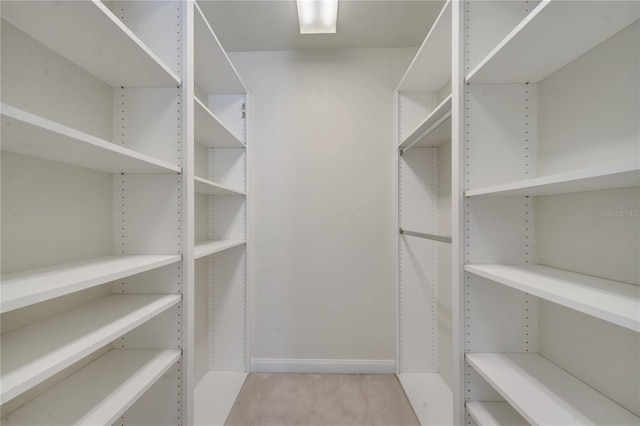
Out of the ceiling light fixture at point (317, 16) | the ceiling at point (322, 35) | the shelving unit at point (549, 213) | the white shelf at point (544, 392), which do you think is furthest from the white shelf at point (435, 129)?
the white shelf at point (544, 392)

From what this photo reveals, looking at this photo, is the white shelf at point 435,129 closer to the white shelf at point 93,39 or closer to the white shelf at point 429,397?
the white shelf at point 93,39

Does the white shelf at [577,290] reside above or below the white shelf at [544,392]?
above

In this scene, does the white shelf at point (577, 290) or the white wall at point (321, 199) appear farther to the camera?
the white wall at point (321, 199)

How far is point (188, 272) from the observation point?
106cm

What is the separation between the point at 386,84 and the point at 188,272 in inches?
74.5

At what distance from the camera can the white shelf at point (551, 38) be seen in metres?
0.66

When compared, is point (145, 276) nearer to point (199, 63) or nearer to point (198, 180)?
point (198, 180)

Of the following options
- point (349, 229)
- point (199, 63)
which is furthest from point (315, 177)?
point (199, 63)

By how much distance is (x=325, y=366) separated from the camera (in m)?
1.89

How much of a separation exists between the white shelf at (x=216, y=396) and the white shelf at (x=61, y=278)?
1.14 metres

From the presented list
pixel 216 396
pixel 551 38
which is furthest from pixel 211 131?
pixel 216 396

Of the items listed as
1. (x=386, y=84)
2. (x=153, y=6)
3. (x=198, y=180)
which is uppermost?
(x=386, y=84)

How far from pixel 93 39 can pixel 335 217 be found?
5.11 feet

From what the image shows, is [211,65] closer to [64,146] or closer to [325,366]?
[64,146]
